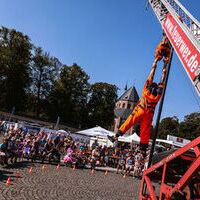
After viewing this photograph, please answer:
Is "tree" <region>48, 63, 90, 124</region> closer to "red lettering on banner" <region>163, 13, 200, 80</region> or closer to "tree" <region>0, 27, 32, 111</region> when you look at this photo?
"tree" <region>0, 27, 32, 111</region>

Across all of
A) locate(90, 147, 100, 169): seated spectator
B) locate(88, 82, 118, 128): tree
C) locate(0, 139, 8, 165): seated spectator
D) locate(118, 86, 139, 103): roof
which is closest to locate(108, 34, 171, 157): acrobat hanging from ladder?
locate(0, 139, 8, 165): seated spectator

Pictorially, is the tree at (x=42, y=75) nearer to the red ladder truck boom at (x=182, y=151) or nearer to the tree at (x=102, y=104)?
the tree at (x=102, y=104)

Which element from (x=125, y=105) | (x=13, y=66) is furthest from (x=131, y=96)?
(x=13, y=66)

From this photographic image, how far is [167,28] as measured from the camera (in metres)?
6.03

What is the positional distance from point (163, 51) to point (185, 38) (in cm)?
341

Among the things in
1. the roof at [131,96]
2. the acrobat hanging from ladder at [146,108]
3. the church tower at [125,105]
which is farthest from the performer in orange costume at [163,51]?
the roof at [131,96]

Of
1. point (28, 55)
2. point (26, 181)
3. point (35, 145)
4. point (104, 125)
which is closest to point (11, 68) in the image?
point (28, 55)

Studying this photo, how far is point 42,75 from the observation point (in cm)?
4647

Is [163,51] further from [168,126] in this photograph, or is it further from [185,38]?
[168,126]

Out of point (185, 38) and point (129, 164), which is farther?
point (129, 164)

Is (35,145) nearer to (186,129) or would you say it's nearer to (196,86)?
(196,86)

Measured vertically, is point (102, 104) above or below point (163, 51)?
above

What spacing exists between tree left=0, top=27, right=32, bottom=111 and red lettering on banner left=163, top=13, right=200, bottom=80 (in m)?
39.9

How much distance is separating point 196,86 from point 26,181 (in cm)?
676
